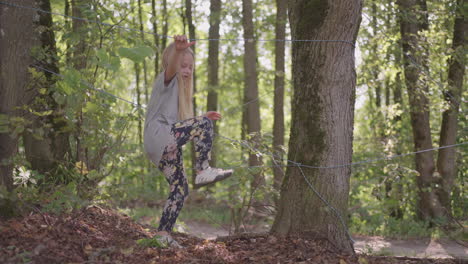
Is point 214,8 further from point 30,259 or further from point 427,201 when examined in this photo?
point 30,259

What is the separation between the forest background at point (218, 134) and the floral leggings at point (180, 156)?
2.24 feet

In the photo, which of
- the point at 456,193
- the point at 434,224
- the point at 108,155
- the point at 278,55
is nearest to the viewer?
the point at 108,155

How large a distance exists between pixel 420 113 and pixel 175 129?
295 inches

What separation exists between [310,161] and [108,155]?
2.45 m

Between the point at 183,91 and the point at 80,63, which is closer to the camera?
the point at 183,91

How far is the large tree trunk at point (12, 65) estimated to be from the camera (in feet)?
12.9

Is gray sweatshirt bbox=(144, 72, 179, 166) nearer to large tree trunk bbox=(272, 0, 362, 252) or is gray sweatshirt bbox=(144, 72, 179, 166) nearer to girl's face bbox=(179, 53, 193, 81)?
girl's face bbox=(179, 53, 193, 81)

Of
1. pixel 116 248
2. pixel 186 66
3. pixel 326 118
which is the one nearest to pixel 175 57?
pixel 186 66

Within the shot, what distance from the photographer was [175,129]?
13.6ft

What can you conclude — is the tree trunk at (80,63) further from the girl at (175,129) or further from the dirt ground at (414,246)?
the dirt ground at (414,246)

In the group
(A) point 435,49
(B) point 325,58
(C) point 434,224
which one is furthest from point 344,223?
(C) point 434,224

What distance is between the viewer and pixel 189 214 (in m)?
13.0

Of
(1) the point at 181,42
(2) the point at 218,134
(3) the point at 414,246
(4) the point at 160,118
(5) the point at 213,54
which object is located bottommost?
(3) the point at 414,246

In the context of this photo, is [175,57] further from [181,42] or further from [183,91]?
[183,91]
